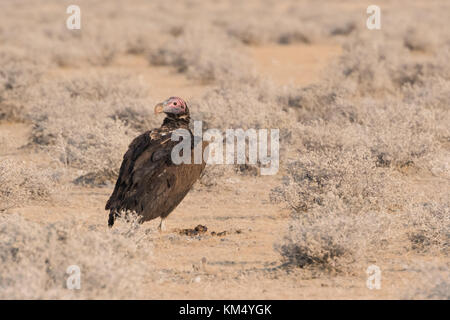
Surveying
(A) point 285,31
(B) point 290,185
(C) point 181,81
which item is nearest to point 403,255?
(B) point 290,185

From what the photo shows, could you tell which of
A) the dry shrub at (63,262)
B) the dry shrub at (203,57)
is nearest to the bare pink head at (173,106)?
the dry shrub at (63,262)

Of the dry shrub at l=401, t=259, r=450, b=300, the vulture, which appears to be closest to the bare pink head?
the vulture

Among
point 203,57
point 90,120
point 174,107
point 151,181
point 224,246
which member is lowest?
point 224,246

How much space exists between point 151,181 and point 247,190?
2869 millimetres

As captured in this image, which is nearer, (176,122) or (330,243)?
(330,243)

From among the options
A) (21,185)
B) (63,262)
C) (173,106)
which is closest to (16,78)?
(21,185)

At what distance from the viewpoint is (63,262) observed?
5.16m

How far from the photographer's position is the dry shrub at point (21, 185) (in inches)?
318

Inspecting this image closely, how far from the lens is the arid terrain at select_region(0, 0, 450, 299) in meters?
5.50

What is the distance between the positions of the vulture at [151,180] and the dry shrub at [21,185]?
184cm

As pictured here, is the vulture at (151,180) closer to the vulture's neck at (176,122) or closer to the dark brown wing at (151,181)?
the dark brown wing at (151,181)

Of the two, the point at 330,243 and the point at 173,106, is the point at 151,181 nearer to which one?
the point at 173,106

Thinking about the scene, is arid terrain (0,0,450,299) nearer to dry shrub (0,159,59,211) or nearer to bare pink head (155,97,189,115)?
dry shrub (0,159,59,211)

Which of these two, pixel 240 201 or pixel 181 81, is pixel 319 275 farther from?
pixel 181 81
